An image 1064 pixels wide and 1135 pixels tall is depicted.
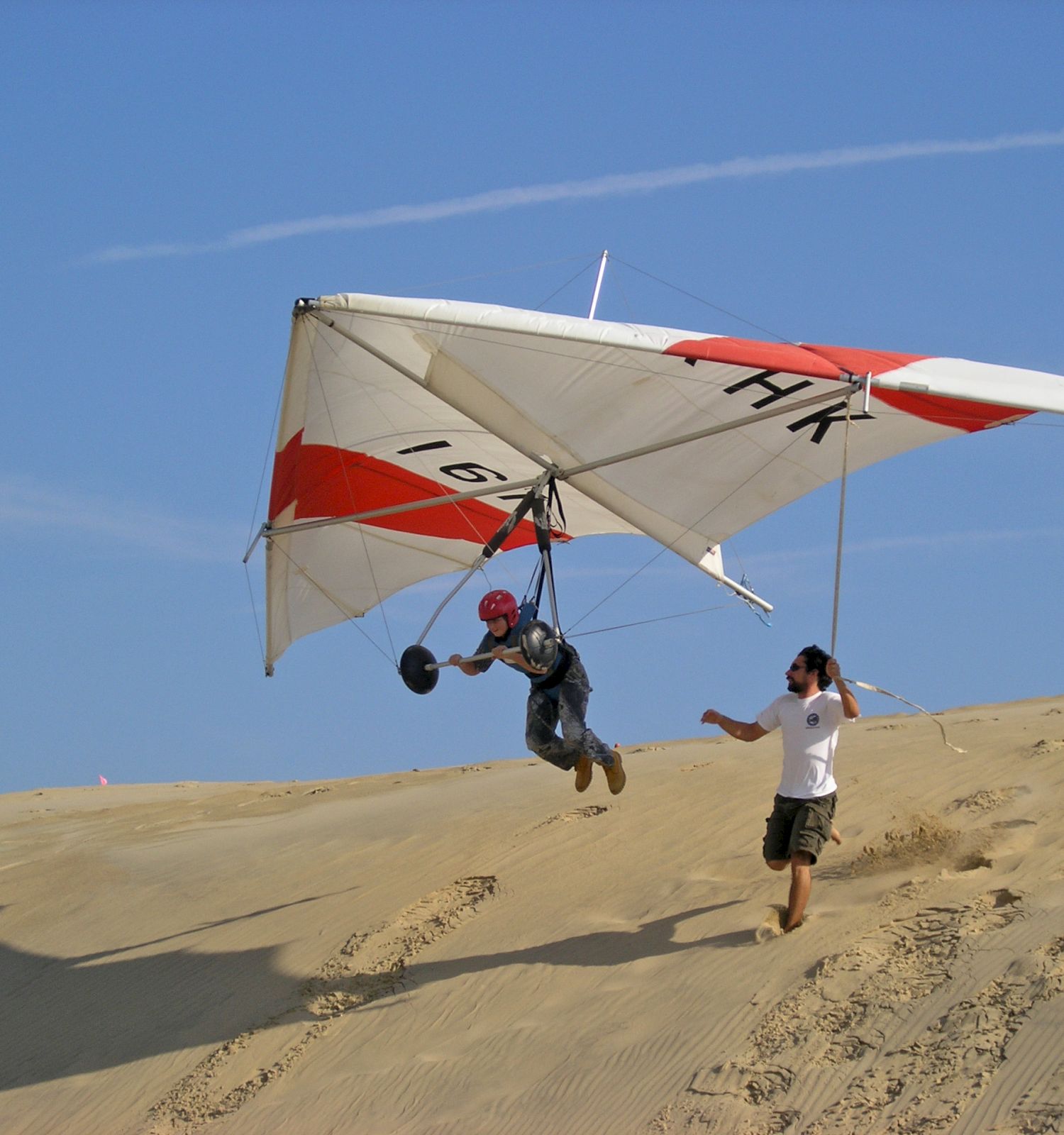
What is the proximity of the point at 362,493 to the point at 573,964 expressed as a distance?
4.05 m

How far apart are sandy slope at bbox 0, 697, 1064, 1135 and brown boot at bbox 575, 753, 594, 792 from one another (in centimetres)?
60

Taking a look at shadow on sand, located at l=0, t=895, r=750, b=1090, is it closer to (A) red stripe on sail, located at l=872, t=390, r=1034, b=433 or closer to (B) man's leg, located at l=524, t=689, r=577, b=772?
(B) man's leg, located at l=524, t=689, r=577, b=772

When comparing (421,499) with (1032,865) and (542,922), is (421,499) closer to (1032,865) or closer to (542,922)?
(542,922)

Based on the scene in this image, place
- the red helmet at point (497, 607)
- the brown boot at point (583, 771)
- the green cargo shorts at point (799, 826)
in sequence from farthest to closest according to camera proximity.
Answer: the brown boot at point (583, 771) < the red helmet at point (497, 607) < the green cargo shorts at point (799, 826)

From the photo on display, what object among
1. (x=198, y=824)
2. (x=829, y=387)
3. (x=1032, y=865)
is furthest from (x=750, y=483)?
(x=198, y=824)

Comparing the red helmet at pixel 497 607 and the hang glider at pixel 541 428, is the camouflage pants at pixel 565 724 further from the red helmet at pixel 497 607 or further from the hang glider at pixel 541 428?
the hang glider at pixel 541 428

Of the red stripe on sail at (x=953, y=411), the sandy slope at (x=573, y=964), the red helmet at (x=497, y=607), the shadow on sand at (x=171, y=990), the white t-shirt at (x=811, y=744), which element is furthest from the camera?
the red helmet at (x=497, y=607)

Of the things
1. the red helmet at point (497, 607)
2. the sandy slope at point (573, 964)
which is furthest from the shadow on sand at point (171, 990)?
the red helmet at point (497, 607)

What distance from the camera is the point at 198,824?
42.5 ft

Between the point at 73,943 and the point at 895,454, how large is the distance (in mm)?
6605

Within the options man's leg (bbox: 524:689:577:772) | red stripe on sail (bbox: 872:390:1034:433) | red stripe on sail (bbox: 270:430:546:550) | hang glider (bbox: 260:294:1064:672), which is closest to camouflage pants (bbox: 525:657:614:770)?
man's leg (bbox: 524:689:577:772)

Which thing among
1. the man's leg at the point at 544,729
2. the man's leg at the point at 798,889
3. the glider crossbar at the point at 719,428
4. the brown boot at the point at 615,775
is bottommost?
the man's leg at the point at 798,889

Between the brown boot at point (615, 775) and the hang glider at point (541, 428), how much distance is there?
1559 millimetres

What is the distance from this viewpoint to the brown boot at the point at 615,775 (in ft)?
26.7
